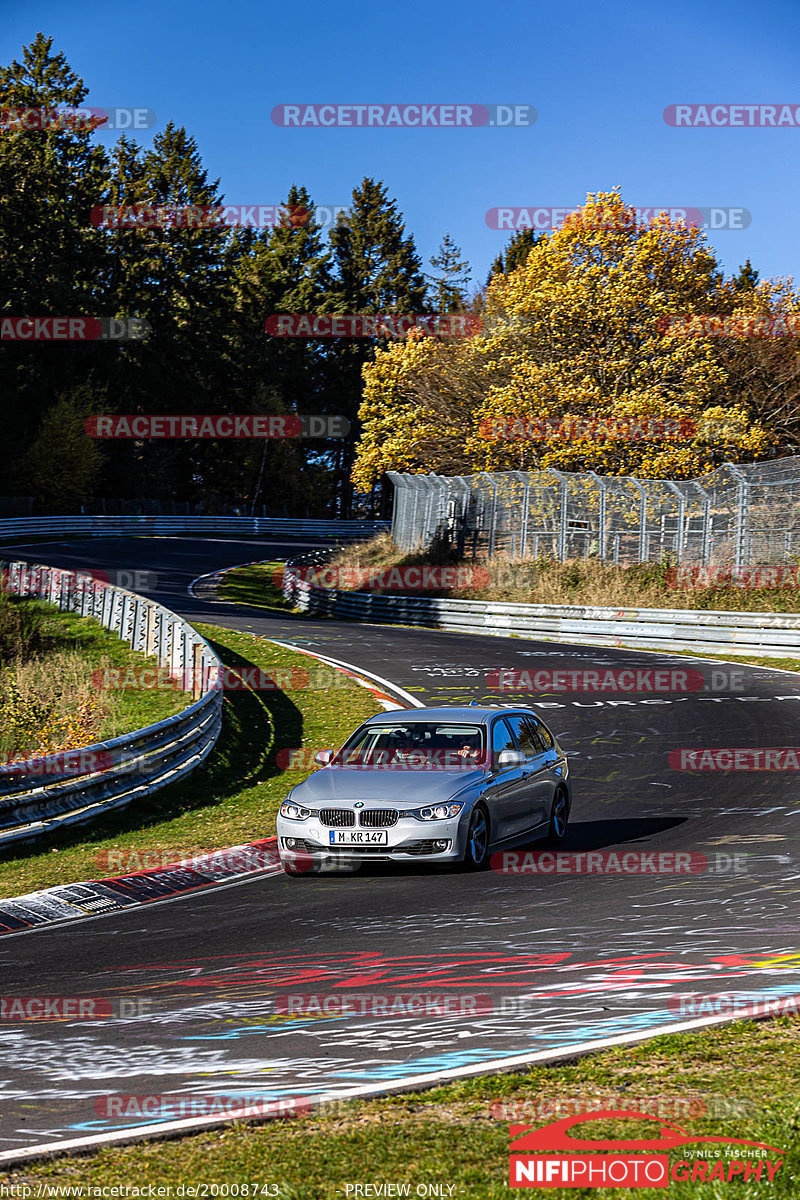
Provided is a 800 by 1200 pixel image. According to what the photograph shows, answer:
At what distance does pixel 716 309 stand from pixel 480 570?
12.7 metres

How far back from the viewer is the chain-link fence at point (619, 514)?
31172mm

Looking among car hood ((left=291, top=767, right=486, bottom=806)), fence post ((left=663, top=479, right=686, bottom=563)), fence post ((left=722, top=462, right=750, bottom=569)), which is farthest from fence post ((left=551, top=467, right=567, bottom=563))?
car hood ((left=291, top=767, right=486, bottom=806))

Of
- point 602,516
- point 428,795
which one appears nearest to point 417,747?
point 428,795

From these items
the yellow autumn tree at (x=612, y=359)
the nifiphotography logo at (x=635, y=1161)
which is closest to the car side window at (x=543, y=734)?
the nifiphotography logo at (x=635, y=1161)

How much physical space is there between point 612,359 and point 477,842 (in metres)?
33.7

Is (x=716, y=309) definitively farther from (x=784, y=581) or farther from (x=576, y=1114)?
(x=576, y=1114)

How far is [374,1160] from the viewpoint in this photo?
4.54 metres

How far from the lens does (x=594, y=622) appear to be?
107 feet

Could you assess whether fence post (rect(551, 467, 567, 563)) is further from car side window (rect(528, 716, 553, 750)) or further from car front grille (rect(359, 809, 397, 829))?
car front grille (rect(359, 809, 397, 829))

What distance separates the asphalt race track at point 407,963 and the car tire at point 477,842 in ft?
0.70

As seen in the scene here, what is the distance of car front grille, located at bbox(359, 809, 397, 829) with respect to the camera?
10727mm

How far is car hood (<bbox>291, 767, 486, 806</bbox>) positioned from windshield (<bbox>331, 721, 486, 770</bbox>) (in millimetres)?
232

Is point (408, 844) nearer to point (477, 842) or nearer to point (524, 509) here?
point (477, 842)

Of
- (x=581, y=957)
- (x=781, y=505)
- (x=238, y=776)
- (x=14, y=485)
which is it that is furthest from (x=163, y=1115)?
(x=14, y=485)
